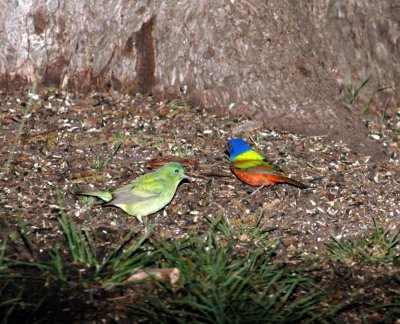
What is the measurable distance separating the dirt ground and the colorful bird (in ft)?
0.43

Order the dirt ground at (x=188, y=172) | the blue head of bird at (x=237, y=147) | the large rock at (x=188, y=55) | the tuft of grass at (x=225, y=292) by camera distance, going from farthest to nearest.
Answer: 1. the large rock at (x=188, y=55)
2. the blue head of bird at (x=237, y=147)
3. the dirt ground at (x=188, y=172)
4. the tuft of grass at (x=225, y=292)

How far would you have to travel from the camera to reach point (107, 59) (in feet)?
25.2

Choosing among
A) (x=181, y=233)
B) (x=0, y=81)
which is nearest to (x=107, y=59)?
(x=0, y=81)

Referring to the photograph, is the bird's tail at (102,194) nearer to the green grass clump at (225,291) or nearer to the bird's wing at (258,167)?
the green grass clump at (225,291)

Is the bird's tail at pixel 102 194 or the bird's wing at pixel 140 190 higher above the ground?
the bird's wing at pixel 140 190

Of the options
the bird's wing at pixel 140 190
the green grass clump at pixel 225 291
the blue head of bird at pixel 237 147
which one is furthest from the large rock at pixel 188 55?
the green grass clump at pixel 225 291

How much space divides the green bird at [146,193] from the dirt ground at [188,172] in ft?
0.54

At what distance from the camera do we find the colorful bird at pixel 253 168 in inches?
247

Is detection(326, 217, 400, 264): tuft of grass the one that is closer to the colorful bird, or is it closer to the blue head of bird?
the colorful bird

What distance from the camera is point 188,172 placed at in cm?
654

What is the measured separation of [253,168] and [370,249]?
113cm

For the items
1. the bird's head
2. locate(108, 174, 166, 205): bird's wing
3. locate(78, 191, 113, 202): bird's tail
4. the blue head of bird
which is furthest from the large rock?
locate(78, 191, 113, 202): bird's tail

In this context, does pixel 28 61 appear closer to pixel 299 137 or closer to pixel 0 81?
pixel 0 81

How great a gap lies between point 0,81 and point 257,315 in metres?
4.19
